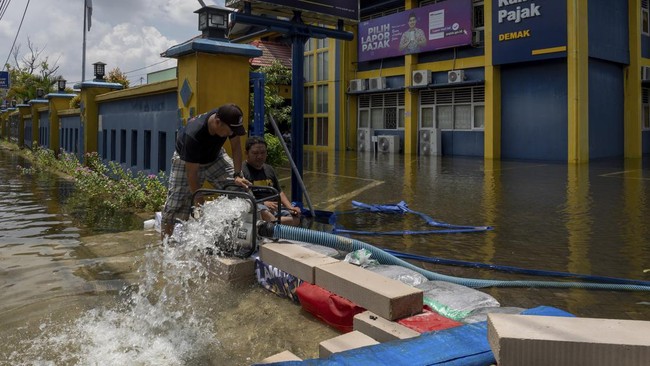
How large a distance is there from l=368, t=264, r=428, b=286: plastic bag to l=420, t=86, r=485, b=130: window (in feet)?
61.6

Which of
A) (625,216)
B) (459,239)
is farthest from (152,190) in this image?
(625,216)

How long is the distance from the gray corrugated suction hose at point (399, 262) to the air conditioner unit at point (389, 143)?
20.2 meters

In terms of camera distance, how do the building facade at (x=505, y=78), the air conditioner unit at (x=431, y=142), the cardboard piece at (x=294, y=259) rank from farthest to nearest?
the air conditioner unit at (x=431, y=142) < the building facade at (x=505, y=78) < the cardboard piece at (x=294, y=259)

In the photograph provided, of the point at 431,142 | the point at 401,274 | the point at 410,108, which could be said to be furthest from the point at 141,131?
the point at 410,108

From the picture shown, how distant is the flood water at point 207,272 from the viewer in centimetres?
345

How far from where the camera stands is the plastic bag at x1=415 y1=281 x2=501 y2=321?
3.41 meters

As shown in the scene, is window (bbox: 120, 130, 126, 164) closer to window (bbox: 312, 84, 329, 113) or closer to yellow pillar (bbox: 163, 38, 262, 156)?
yellow pillar (bbox: 163, 38, 262, 156)

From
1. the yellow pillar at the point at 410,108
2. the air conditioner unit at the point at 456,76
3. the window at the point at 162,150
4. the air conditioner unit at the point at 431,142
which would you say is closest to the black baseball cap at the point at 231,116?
the window at the point at 162,150

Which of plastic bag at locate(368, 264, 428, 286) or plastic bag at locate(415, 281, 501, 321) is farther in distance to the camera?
plastic bag at locate(368, 264, 428, 286)

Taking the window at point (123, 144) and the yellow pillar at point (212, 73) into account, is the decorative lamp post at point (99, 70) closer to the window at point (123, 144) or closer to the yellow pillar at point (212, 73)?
the window at point (123, 144)

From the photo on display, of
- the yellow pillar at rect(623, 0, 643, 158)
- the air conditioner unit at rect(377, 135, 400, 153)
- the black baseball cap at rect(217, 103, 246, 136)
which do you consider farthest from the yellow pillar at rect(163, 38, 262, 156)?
the yellow pillar at rect(623, 0, 643, 158)

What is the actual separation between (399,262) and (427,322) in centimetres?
124

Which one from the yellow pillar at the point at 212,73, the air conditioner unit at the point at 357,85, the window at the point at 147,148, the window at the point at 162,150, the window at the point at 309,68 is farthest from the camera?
the window at the point at 309,68

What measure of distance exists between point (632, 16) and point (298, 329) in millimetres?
21411
